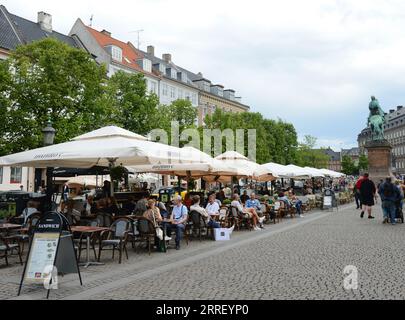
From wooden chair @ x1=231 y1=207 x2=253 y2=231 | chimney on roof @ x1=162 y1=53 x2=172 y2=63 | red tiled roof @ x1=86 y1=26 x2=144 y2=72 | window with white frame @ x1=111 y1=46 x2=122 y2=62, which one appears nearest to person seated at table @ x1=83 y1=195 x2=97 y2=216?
wooden chair @ x1=231 y1=207 x2=253 y2=231

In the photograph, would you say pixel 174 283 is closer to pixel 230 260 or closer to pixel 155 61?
pixel 230 260

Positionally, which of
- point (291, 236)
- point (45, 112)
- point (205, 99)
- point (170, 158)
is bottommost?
point (291, 236)

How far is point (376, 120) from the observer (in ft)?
123

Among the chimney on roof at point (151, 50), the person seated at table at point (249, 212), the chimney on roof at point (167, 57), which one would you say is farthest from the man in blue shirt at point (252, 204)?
the chimney on roof at point (167, 57)

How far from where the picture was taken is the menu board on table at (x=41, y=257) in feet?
22.4

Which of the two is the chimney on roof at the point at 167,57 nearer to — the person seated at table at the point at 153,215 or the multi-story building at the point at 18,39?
the multi-story building at the point at 18,39

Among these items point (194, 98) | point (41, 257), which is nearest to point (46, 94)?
point (41, 257)

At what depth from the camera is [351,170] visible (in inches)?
4756

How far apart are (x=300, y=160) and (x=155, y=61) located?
2974cm

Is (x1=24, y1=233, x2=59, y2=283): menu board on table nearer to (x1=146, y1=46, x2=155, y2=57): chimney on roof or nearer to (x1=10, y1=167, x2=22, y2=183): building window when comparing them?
(x1=10, y1=167, x2=22, y2=183): building window

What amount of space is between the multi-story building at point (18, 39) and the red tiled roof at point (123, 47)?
310 inches

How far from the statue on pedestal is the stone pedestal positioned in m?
1.22
